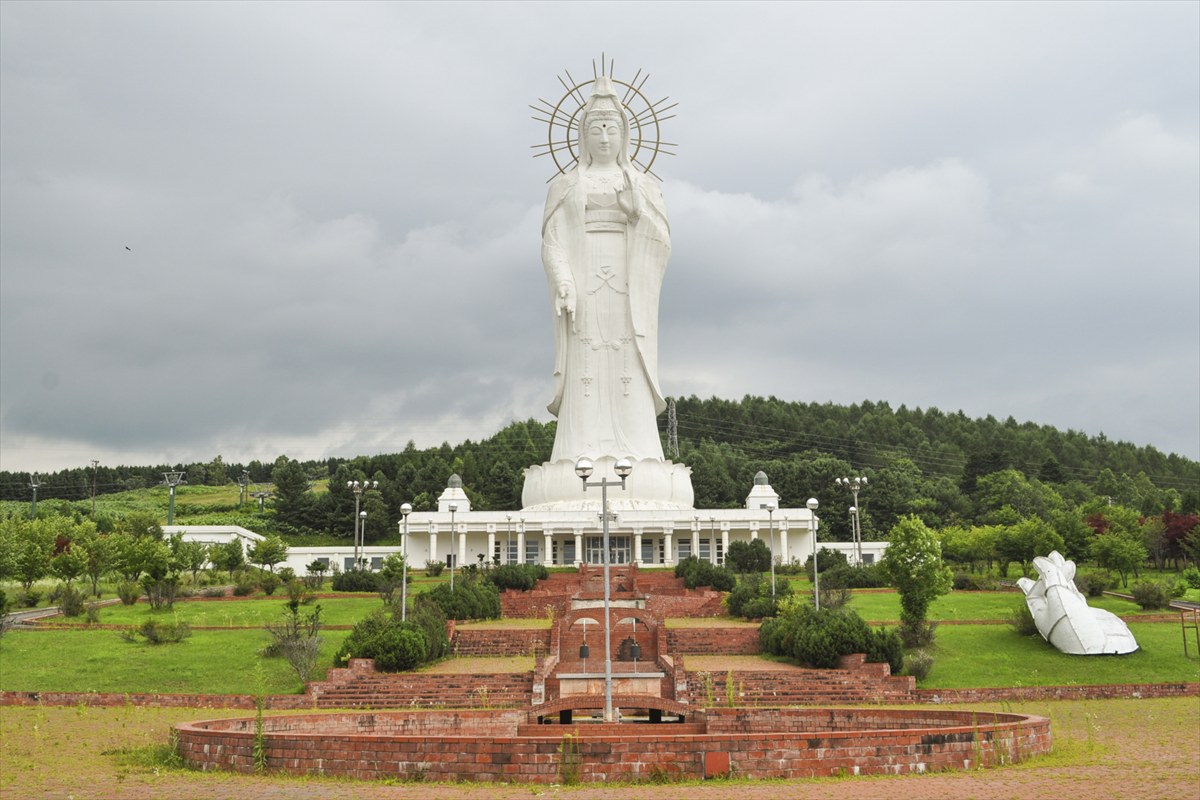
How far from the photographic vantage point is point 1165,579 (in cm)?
3394

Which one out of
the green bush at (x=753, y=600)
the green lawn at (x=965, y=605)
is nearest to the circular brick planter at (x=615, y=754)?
the green bush at (x=753, y=600)

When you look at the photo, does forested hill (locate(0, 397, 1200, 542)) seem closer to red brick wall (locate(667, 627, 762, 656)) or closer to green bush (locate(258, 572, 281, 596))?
green bush (locate(258, 572, 281, 596))

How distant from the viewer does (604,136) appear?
122 ft

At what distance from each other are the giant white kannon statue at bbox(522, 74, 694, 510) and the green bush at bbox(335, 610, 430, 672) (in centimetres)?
1850

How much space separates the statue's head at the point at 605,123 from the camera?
3738cm

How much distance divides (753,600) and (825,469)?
37468 millimetres

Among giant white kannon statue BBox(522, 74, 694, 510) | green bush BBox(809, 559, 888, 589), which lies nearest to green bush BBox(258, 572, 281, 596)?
giant white kannon statue BBox(522, 74, 694, 510)

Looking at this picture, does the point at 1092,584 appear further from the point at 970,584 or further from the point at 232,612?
the point at 232,612

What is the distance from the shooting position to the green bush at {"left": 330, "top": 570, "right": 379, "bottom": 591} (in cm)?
2903

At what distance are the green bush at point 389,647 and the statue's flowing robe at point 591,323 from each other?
18803 mm

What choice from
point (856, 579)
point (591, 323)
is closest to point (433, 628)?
point (856, 579)

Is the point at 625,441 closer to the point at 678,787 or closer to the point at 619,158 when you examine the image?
the point at 619,158

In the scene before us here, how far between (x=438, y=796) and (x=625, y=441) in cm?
2880

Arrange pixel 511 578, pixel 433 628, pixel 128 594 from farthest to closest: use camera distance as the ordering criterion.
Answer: pixel 511 578, pixel 128 594, pixel 433 628
